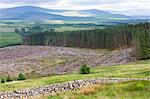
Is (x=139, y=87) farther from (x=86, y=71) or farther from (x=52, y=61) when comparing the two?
(x=52, y=61)

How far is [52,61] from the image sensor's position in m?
136

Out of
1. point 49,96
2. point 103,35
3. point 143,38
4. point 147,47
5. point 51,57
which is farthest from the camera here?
point 103,35

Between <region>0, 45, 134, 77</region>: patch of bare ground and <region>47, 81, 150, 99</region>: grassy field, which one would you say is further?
<region>0, 45, 134, 77</region>: patch of bare ground

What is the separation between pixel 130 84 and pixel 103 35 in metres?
150

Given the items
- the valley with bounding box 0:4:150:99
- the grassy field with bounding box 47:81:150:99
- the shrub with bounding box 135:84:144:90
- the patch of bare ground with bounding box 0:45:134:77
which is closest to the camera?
the grassy field with bounding box 47:81:150:99

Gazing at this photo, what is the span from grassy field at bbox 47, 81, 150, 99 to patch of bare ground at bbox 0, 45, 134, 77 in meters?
55.5

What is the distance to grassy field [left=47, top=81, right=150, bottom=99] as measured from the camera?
2991 cm

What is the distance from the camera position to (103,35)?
7215 inches

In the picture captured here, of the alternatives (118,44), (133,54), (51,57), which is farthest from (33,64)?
(118,44)

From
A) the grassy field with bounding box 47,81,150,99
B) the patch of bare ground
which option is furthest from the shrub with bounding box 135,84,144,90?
the patch of bare ground

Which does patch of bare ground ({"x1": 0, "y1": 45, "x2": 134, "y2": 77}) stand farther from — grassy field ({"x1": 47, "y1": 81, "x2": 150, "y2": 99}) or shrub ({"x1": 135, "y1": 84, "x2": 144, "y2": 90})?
shrub ({"x1": 135, "y1": 84, "x2": 144, "y2": 90})

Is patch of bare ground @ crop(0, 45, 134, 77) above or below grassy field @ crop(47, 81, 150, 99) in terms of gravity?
below

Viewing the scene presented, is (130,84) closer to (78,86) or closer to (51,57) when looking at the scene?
(78,86)

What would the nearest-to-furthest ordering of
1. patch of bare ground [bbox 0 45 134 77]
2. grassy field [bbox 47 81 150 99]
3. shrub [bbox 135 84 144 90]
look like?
grassy field [bbox 47 81 150 99] → shrub [bbox 135 84 144 90] → patch of bare ground [bbox 0 45 134 77]
